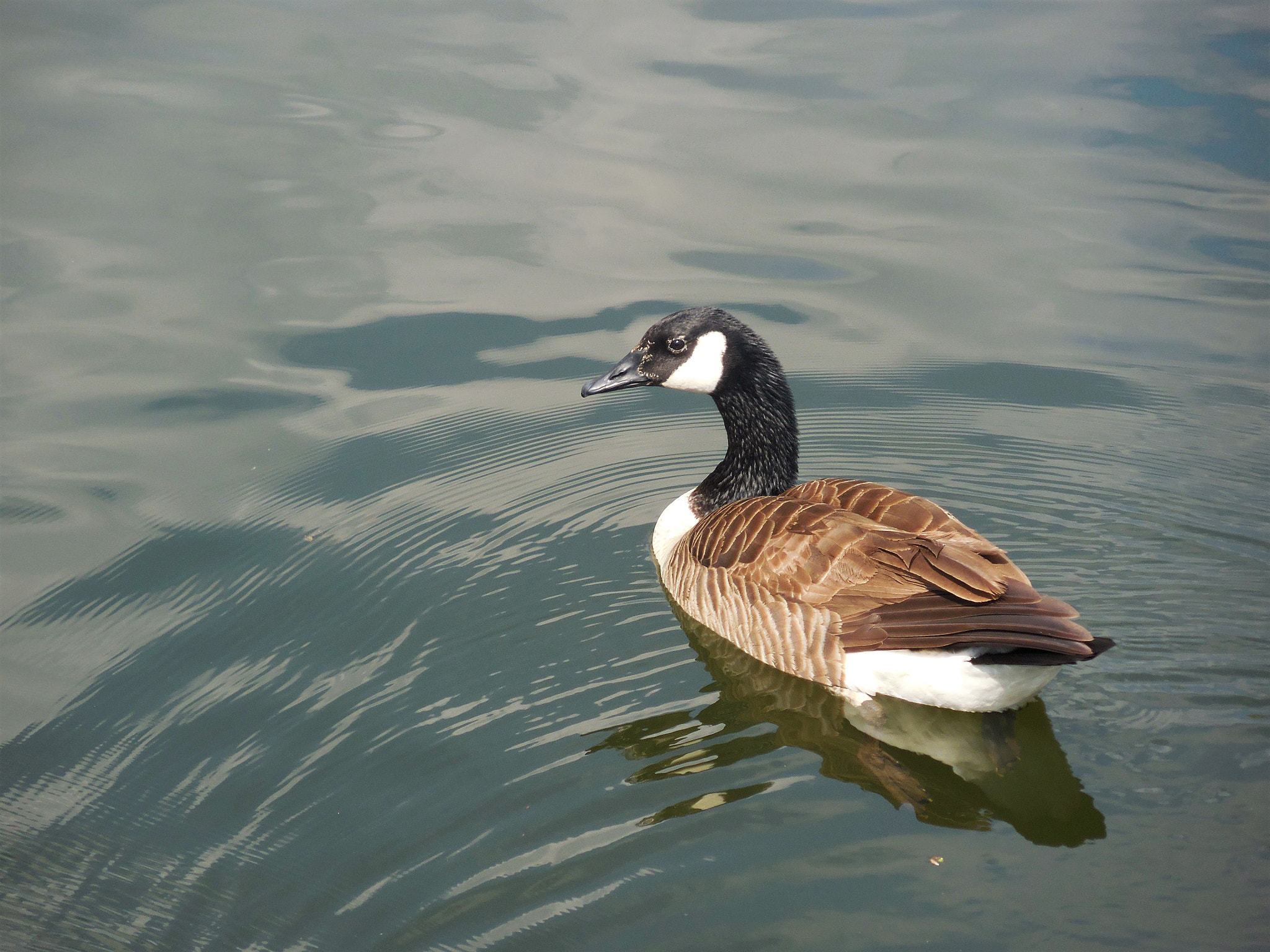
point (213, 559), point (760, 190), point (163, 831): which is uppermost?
point (760, 190)

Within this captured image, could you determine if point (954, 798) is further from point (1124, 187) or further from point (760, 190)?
point (1124, 187)

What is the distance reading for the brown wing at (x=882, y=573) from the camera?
4.25 meters

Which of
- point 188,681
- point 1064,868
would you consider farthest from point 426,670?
point 1064,868

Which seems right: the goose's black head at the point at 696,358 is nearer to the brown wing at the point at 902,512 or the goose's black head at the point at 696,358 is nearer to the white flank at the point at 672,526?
the white flank at the point at 672,526

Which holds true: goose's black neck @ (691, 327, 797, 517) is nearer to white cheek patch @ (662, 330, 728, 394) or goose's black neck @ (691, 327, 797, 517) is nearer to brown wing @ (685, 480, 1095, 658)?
white cheek patch @ (662, 330, 728, 394)

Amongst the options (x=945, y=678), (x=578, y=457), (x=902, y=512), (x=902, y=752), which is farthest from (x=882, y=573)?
(x=578, y=457)

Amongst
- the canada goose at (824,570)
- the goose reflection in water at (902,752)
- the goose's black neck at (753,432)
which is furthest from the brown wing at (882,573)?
the goose's black neck at (753,432)

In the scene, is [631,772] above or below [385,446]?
below

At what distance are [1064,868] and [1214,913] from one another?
0.48 metres

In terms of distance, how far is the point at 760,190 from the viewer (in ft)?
33.9

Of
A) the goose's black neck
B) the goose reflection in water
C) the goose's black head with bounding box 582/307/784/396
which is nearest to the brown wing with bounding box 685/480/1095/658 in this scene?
the goose reflection in water

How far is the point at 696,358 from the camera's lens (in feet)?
20.9

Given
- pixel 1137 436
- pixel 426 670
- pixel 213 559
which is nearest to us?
pixel 426 670

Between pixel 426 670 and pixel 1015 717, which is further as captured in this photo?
pixel 426 670
